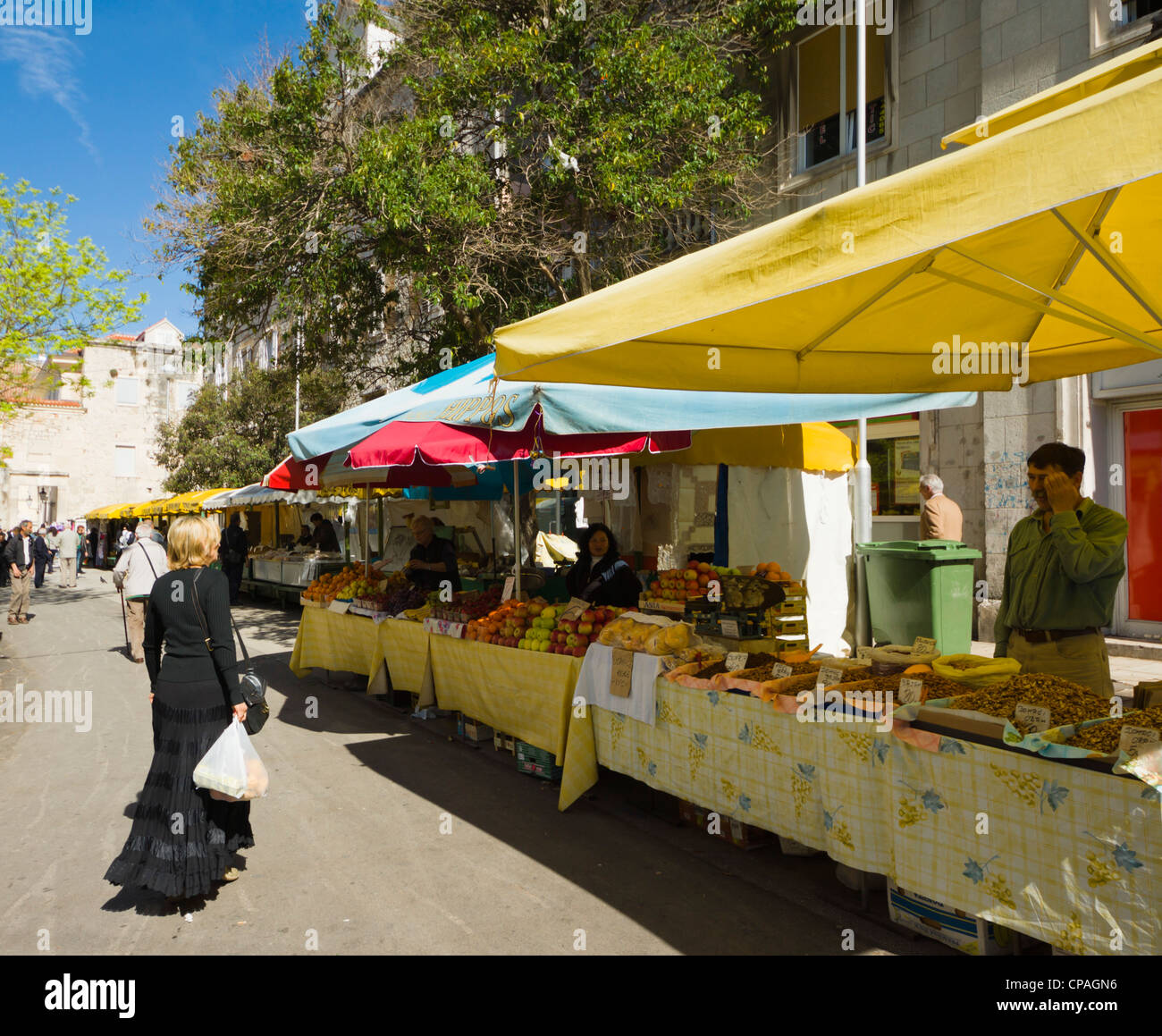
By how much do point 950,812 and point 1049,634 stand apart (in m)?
1.45

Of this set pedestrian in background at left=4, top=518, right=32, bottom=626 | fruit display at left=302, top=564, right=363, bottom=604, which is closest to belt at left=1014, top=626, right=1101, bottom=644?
fruit display at left=302, top=564, right=363, bottom=604

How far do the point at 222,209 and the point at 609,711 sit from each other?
10082 mm

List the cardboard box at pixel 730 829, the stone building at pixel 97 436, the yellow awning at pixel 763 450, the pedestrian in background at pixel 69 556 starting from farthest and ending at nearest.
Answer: the stone building at pixel 97 436, the pedestrian in background at pixel 69 556, the yellow awning at pixel 763 450, the cardboard box at pixel 730 829

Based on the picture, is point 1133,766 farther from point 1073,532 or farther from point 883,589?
point 883,589

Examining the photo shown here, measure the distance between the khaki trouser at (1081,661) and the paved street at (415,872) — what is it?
1464 mm

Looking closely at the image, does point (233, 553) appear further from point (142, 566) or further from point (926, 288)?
point (926, 288)

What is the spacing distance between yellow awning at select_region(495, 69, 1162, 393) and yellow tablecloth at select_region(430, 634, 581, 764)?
2.21 m

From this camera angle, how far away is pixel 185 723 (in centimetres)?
405

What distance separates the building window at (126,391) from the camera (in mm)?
51594

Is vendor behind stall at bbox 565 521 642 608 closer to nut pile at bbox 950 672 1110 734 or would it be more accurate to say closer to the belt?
the belt

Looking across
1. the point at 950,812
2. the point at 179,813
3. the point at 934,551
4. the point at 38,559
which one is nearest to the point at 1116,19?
the point at 934,551

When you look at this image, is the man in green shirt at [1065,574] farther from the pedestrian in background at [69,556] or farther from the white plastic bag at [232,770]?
the pedestrian in background at [69,556]

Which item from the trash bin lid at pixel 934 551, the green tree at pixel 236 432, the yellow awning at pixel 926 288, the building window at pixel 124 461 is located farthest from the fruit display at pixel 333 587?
the building window at pixel 124 461

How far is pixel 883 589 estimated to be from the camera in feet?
29.6
